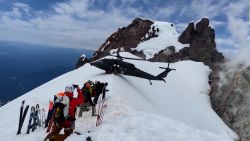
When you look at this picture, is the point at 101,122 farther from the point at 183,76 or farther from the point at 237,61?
→ the point at 237,61

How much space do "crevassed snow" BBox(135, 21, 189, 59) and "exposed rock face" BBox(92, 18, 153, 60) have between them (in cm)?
154

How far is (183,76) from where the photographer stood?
154ft

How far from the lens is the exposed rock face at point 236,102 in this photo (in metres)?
33.0

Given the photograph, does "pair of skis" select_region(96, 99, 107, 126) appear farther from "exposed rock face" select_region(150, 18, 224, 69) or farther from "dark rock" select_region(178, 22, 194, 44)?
"dark rock" select_region(178, 22, 194, 44)

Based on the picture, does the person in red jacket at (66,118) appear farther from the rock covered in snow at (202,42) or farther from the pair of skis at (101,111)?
the rock covered in snow at (202,42)

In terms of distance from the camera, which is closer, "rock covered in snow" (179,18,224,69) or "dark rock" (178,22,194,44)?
"rock covered in snow" (179,18,224,69)

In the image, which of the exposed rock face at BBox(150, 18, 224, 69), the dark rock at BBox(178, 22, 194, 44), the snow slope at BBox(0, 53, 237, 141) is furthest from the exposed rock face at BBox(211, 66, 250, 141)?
the dark rock at BBox(178, 22, 194, 44)

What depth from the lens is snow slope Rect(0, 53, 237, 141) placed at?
15.8 meters

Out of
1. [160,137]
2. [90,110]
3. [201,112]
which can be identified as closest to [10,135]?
[90,110]

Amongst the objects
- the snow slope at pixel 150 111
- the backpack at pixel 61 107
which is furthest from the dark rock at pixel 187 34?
the backpack at pixel 61 107

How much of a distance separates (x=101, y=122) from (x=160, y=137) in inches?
150

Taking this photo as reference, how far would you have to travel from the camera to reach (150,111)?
2397cm

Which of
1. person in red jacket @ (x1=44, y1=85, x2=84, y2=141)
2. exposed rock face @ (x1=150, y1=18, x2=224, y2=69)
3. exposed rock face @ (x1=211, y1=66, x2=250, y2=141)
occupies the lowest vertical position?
exposed rock face @ (x1=211, y1=66, x2=250, y2=141)

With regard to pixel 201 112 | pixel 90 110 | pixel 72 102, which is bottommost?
pixel 201 112
